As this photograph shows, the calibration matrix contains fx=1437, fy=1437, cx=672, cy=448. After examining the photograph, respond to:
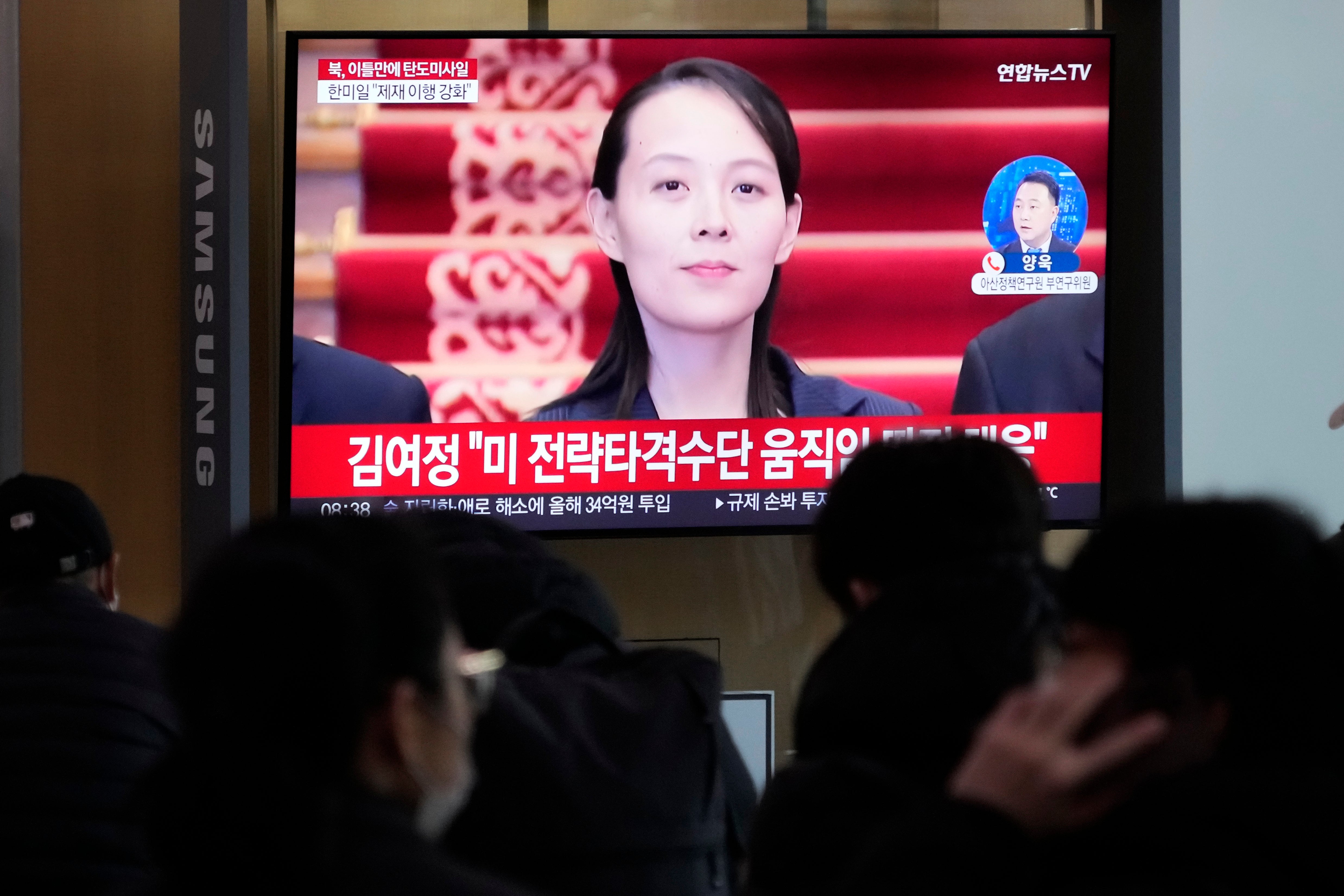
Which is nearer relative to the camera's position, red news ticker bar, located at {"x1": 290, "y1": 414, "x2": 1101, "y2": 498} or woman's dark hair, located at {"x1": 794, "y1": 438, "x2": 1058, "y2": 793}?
woman's dark hair, located at {"x1": 794, "y1": 438, "x2": 1058, "y2": 793}

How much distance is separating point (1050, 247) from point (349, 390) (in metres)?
1.91

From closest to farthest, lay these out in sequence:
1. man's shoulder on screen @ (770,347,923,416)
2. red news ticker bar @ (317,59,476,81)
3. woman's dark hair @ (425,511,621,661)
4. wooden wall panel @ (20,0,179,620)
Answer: woman's dark hair @ (425,511,621,661) → red news ticker bar @ (317,59,476,81) → man's shoulder on screen @ (770,347,923,416) → wooden wall panel @ (20,0,179,620)

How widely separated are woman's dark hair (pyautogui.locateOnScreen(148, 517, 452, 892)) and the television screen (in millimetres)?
2828

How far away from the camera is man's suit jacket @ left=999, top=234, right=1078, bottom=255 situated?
3.87 m

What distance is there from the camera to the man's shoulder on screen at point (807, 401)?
3.81 m

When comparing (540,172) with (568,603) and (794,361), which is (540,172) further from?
(568,603)

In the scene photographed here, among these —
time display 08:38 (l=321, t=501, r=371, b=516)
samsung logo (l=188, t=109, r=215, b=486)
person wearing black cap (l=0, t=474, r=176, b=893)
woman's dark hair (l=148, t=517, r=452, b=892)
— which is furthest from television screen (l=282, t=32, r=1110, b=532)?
woman's dark hair (l=148, t=517, r=452, b=892)

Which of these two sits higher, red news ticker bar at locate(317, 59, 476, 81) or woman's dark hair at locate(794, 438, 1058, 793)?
red news ticker bar at locate(317, 59, 476, 81)

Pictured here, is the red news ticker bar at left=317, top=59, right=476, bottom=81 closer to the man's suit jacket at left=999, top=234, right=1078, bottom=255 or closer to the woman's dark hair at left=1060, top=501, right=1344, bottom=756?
the man's suit jacket at left=999, top=234, right=1078, bottom=255

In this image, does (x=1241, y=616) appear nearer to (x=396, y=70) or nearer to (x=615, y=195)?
(x=615, y=195)

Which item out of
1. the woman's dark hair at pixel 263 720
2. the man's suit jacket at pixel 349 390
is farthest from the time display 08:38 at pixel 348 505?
the woman's dark hair at pixel 263 720

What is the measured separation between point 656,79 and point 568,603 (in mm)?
2420

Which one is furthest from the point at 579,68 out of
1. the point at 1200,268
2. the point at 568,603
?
the point at 568,603

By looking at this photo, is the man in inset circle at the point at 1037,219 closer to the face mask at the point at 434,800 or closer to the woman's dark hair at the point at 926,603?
the woman's dark hair at the point at 926,603
